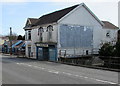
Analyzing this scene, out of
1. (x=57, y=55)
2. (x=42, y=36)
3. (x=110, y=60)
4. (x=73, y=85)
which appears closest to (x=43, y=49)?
(x=42, y=36)

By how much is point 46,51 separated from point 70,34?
17.0ft

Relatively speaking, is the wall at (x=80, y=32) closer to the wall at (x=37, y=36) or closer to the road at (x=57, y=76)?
the wall at (x=37, y=36)

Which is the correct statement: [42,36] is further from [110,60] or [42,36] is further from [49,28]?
[110,60]

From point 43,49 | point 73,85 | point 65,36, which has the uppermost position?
point 65,36

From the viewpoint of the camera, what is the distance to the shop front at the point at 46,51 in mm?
25503

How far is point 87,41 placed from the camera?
28266 millimetres

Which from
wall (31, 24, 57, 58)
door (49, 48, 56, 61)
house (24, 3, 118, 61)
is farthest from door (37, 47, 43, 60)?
door (49, 48, 56, 61)

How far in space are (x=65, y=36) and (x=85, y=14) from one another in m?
5.42

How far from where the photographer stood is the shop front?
25.5 meters

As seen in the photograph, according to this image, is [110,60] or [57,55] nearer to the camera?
[110,60]

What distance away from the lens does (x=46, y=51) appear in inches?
1109

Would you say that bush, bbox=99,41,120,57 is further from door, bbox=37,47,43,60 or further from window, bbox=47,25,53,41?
door, bbox=37,47,43,60

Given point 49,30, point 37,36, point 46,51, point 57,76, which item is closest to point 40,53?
point 46,51

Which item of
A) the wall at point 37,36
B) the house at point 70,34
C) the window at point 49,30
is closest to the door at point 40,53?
the house at point 70,34
